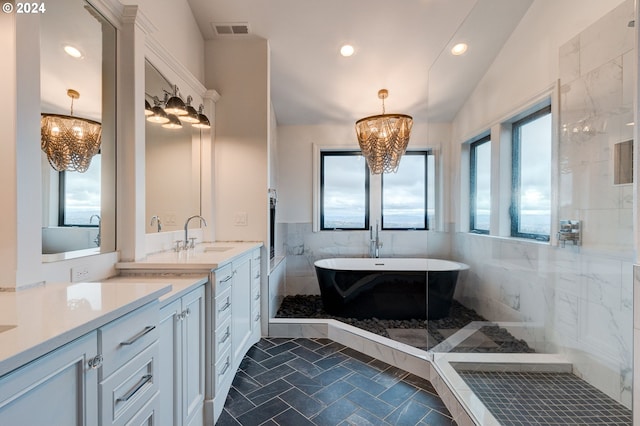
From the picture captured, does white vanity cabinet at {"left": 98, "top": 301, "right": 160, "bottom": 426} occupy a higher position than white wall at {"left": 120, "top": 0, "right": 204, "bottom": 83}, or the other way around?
white wall at {"left": 120, "top": 0, "right": 204, "bottom": 83}

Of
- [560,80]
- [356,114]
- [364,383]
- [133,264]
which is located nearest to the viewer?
[133,264]

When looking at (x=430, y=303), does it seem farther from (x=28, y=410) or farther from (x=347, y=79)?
(x=28, y=410)

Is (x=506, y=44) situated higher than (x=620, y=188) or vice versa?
(x=506, y=44)

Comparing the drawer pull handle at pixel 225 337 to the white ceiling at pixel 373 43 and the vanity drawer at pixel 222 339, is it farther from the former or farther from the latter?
the white ceiling at pixel 373 43

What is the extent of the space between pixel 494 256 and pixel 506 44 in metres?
2.08

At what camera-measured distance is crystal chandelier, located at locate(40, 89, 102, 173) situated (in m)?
1.30

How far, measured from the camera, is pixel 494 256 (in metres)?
2.96

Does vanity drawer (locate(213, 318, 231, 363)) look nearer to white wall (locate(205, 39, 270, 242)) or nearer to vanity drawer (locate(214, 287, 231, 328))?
vanity drawer (locate(214, 287, 231, 328))

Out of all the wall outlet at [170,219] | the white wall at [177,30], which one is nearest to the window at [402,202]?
the white wall at [177,30]

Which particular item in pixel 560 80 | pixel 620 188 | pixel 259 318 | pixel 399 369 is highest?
pixel 560 80

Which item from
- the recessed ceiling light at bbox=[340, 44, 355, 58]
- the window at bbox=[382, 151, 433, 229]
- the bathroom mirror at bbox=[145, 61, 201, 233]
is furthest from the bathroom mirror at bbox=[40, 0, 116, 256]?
the window at bbox=[382, 151, 433, 229]

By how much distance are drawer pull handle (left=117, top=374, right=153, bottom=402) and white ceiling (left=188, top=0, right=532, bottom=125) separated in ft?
9.44

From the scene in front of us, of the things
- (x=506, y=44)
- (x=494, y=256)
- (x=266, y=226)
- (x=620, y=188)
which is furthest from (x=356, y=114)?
(x=620, y=188)

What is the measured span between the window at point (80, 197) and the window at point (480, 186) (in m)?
3.32
